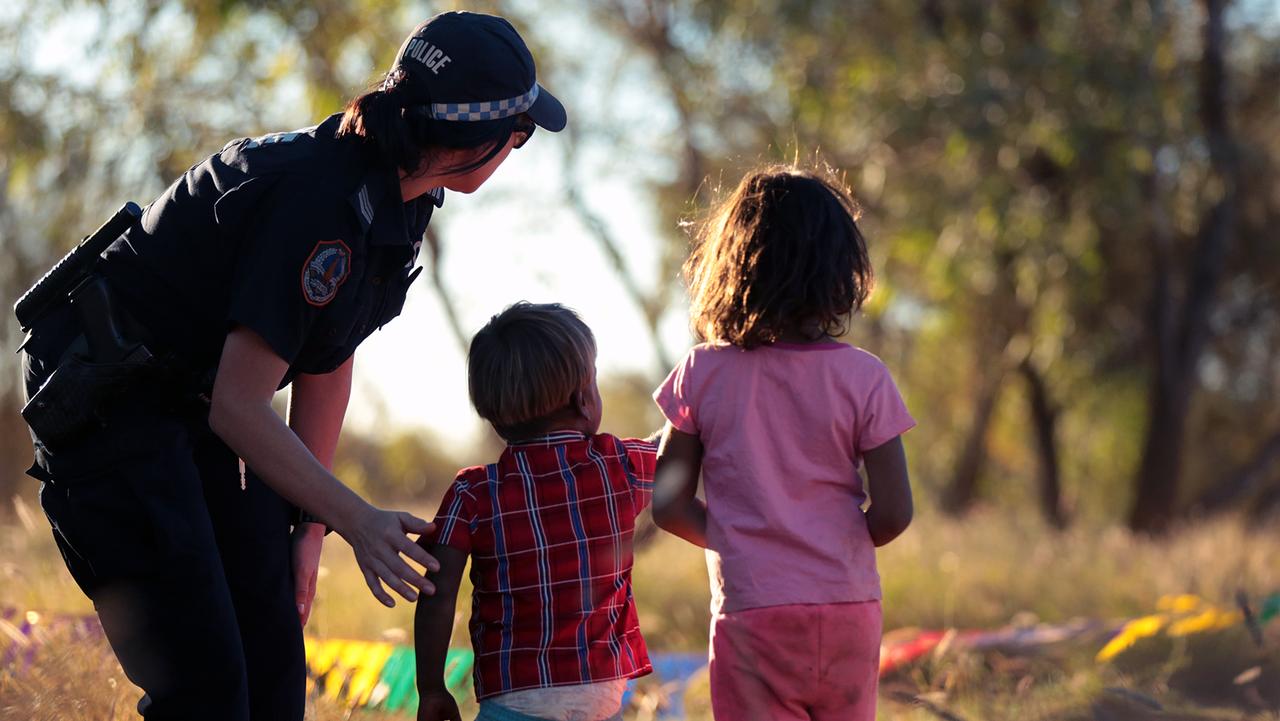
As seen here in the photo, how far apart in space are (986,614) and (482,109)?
5.72m

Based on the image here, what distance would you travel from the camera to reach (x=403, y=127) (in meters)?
2.49

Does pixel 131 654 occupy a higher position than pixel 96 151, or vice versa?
pixel 96 151

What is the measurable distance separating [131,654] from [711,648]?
1.17m

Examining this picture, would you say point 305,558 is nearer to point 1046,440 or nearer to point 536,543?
point 536,543

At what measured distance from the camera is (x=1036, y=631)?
20.1 ft

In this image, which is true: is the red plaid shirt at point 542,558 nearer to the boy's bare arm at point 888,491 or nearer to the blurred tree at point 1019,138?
the boy's bare arm at point 888,491

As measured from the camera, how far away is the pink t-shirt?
2795 mm

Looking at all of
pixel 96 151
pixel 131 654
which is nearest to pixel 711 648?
pixel 131 654

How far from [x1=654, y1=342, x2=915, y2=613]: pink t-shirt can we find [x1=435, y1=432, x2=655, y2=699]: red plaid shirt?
24cm

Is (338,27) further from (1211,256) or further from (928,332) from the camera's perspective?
(928,332)

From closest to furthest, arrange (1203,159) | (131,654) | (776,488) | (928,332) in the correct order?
(131,654) < (776,488) < (1203,159) < (928,332)

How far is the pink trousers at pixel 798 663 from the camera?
9.14 ft

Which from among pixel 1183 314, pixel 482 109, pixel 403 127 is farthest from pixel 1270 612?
pixel 1183 314

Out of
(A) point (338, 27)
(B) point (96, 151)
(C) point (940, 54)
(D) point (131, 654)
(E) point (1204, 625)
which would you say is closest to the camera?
(D) point (131, 654)
